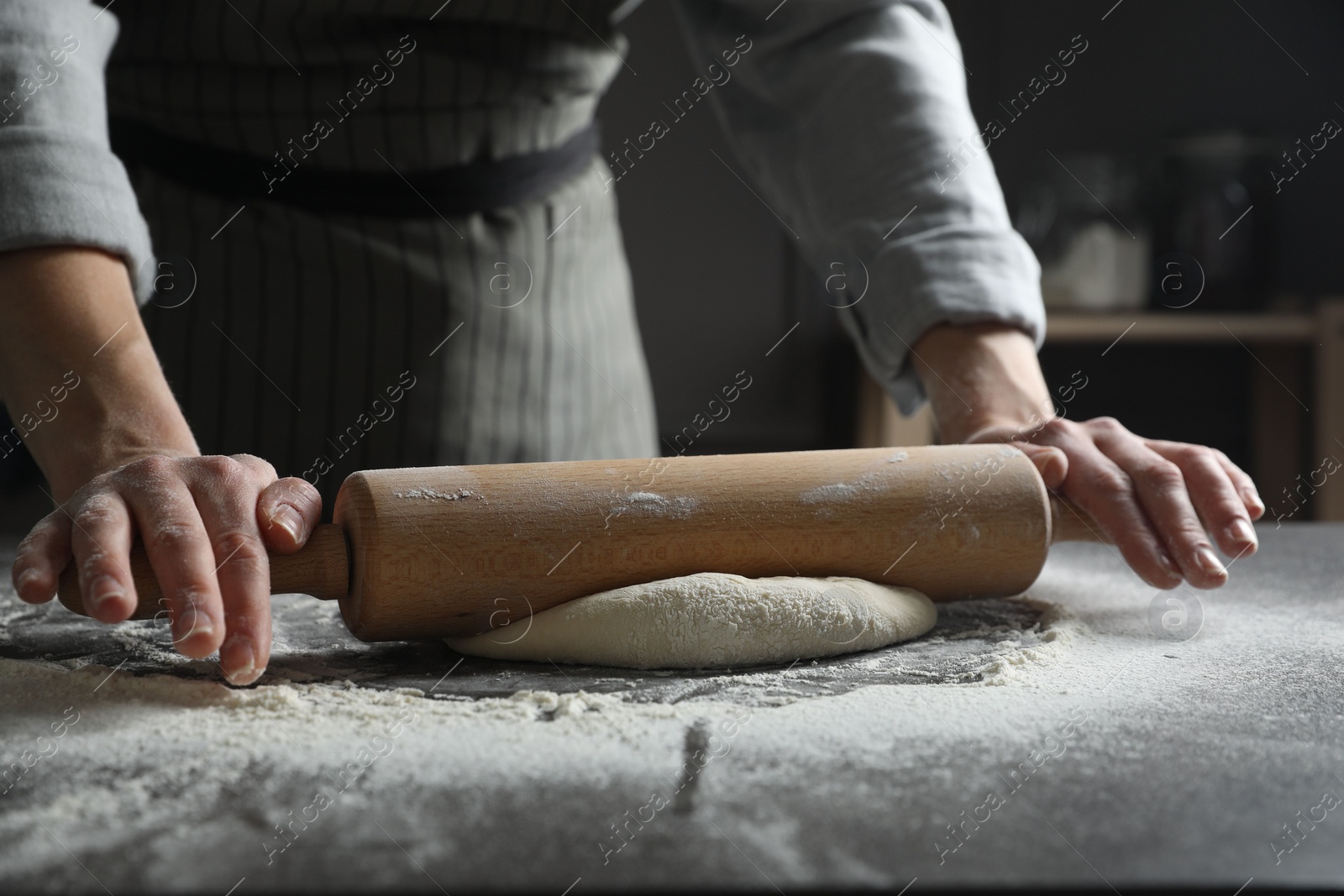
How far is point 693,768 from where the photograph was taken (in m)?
0.56

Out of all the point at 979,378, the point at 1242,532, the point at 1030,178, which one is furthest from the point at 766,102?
the point at 1030,178

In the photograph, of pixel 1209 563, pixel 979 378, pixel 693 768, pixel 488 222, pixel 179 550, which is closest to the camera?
pixel 693 768

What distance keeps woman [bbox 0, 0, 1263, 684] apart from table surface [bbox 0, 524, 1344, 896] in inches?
11.0

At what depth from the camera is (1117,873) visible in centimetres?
44

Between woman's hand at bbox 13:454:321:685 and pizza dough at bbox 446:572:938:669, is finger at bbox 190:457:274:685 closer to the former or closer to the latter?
woman's hand at bbox 13:454:321:685

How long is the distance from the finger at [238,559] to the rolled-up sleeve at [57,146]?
0.81 ft

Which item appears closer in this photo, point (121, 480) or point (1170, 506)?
point (121, 480)

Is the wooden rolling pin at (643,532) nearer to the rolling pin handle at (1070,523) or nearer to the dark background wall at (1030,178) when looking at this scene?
the rolling pin handle at (1070,523)

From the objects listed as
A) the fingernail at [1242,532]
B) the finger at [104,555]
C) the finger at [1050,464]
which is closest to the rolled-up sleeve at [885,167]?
the finger at [1050,464]

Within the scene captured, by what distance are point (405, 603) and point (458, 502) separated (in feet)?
0.26

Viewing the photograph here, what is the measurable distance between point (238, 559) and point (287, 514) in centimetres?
5

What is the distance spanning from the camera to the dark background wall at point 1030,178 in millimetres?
2902

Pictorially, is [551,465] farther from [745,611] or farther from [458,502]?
[745,611]

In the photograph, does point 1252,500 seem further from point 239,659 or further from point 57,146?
point 57,146
